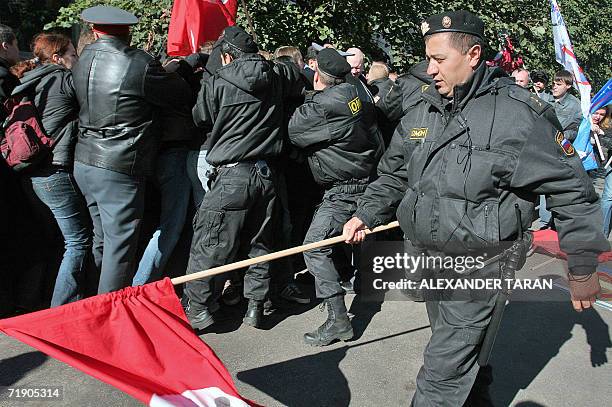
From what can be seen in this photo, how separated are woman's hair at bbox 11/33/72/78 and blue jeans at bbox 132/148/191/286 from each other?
1005 mm

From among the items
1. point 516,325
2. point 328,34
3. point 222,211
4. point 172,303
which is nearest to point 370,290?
point 516,325

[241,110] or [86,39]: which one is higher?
[86,39]

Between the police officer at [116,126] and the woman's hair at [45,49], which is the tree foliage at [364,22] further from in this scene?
the police officer at [116,126]

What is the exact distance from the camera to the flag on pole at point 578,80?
6.70 metres

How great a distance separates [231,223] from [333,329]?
1.02m

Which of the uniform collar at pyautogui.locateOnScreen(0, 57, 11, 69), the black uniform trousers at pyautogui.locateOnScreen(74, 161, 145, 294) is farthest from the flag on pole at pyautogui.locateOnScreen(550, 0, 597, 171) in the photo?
the uniform collar at pyautogui.locateOnScreen(0, 57, 11, 69)

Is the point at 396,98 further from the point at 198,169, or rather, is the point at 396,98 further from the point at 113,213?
the point at 113,213

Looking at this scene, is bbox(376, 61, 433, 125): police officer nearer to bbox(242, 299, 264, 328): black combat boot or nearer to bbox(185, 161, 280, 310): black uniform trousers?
bbox(185, 161, 280, 310): black uniform trousers

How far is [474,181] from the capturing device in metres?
2.60

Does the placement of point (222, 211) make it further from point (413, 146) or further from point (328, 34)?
point (328, 34)

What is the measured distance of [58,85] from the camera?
404 centimetres

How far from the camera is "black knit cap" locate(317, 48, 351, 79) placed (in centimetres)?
425

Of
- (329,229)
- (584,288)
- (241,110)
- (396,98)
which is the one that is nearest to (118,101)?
(241,110)

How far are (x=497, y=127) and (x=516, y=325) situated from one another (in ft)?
8.24
